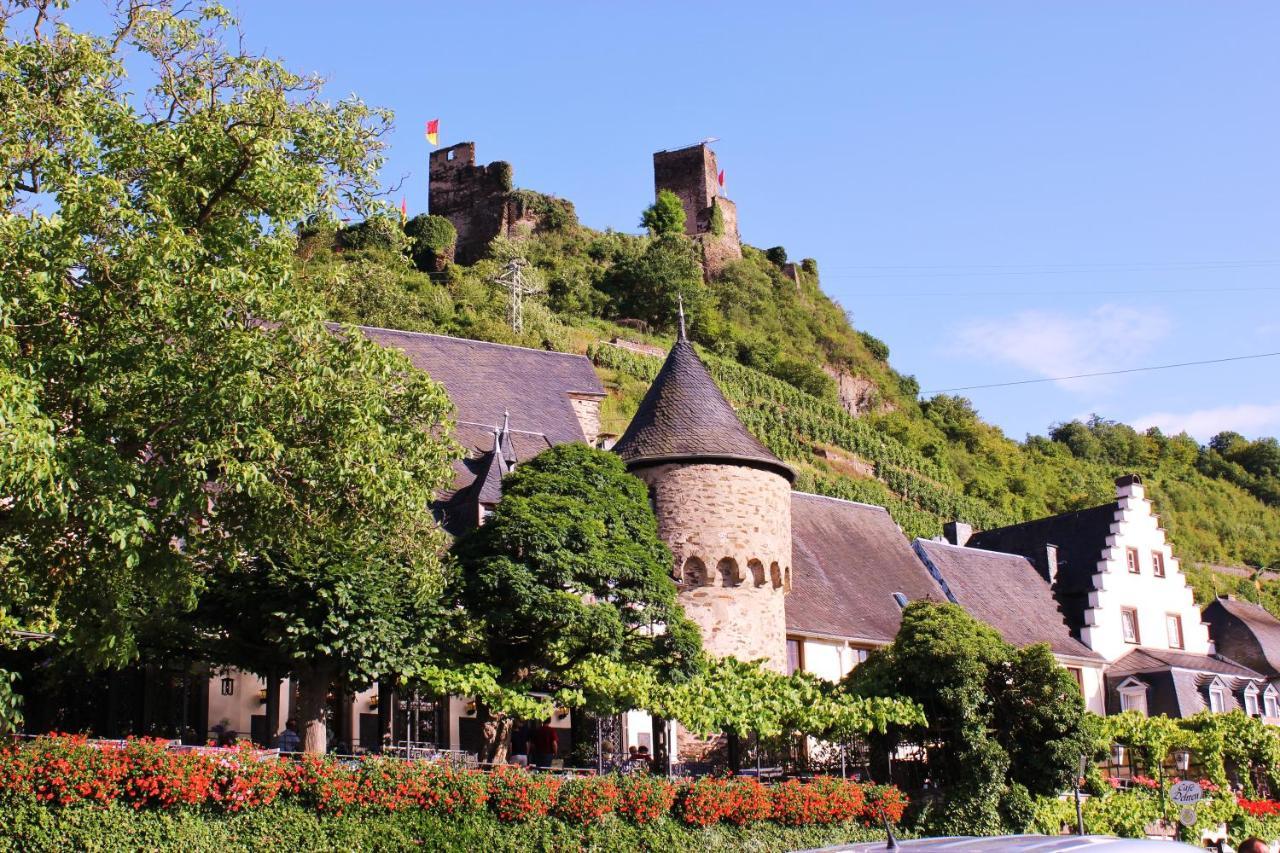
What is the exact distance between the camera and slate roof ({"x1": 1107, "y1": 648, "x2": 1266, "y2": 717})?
42.8 m

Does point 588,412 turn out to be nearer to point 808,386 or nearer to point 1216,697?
point 1216,697

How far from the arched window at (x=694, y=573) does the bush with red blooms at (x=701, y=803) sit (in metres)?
6.74

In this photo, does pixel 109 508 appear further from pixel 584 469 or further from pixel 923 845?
pixel 584 469

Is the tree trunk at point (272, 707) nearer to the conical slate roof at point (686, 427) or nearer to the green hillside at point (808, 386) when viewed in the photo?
the conical slate roof at point (686, 427)

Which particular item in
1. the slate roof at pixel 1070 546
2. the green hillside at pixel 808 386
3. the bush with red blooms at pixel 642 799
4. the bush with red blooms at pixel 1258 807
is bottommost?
the bush with red blooms at pixel 1258 807

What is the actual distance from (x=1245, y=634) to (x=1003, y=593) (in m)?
9.82

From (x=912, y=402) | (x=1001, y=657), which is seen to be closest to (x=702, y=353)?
(x=912, y=402)

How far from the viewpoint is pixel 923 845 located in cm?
827

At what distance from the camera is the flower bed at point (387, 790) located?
1819 centimetres

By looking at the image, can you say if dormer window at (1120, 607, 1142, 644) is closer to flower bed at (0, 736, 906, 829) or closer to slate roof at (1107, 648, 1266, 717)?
slate roof at (1107, 648, 1266, 717)

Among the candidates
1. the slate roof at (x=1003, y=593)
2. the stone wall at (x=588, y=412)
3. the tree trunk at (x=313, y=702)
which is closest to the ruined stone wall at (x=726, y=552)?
the tree trunk at (x=313, y=702)

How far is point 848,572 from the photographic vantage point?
40.4 meters

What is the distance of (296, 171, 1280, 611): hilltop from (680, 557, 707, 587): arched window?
30688 millimetres

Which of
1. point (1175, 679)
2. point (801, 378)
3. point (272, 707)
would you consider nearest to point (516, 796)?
point (272, 707)
